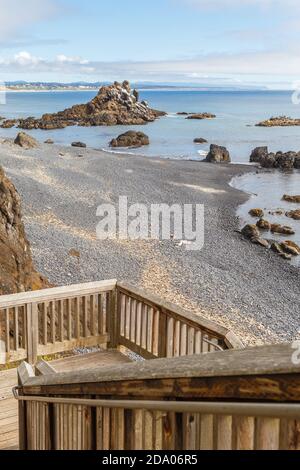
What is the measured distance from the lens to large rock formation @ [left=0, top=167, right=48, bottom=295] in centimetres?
914

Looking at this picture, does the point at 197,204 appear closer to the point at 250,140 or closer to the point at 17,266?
the point at 17,266

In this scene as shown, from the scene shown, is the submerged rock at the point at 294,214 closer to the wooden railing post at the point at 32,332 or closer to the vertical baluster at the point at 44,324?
the vertical baluster at the point at 44,324

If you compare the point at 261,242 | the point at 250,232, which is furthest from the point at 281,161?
the point at 261,242

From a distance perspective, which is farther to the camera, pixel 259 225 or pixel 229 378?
pixel 259 225

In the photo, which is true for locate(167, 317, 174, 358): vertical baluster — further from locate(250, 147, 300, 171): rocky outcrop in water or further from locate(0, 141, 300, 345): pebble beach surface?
locate(250, 147, 300, 171): rocky outcrop in water

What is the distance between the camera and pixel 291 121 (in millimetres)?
108750

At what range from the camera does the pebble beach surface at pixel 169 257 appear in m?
15.5

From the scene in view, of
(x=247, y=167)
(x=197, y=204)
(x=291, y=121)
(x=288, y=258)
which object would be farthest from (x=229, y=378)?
(x=291, y=121)

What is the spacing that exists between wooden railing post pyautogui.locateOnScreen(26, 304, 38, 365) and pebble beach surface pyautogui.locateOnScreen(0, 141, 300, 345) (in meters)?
8.22

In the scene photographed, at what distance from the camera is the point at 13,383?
232 inches

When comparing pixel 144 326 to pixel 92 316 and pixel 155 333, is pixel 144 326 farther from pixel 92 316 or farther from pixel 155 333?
pixel 92 316

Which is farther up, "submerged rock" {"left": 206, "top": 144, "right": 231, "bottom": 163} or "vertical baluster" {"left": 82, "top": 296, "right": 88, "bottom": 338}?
"submerged rock" {"left": 206, "top": 144, "right": 231, "bottom": 163}

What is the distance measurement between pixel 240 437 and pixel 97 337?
16.7 feet

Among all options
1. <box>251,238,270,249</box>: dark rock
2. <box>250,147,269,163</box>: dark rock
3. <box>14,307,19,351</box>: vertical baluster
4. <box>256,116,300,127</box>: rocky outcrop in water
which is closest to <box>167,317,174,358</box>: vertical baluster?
<box>14,307,19,351</box>: vertical baluster
